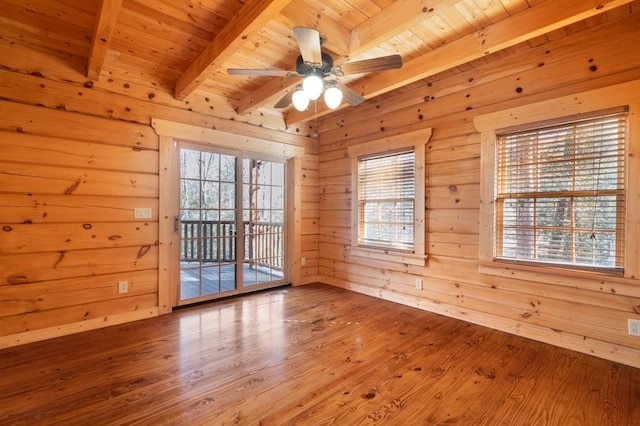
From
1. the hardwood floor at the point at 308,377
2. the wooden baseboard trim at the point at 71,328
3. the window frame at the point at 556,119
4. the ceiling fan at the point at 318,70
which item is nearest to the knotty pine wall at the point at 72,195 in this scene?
the wooden baseboard trim at the point at 71,328

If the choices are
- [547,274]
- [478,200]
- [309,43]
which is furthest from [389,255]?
[309,43]

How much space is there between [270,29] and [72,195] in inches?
99.0

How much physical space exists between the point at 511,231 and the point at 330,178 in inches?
107

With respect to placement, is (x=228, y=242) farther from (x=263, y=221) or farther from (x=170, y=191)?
(x=170, y=191)

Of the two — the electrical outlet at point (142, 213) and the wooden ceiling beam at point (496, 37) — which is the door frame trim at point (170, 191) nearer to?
the electrical outlet at point (142, 213)

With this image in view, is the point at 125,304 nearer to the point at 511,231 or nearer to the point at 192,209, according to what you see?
the point at 192,209

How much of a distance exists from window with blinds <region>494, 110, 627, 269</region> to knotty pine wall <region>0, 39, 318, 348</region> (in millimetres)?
3844

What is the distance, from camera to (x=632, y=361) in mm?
2352

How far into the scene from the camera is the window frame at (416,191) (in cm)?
367

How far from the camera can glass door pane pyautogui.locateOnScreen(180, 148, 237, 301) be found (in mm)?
3791

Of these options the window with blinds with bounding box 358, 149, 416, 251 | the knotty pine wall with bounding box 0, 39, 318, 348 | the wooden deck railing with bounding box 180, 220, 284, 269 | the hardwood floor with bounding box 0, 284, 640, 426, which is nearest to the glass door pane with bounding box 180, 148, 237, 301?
the wooden deck railing with bounding box 180, 220, 284, 269

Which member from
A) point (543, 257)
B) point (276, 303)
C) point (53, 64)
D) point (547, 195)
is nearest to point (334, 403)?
point (276, 303)

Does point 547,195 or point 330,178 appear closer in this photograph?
point 547,195

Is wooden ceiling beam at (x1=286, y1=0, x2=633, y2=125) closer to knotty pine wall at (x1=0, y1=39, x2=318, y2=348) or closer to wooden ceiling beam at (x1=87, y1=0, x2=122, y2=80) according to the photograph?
wooden ceiling beam at (x1=87, y1=0, x2=122, y2=80)
